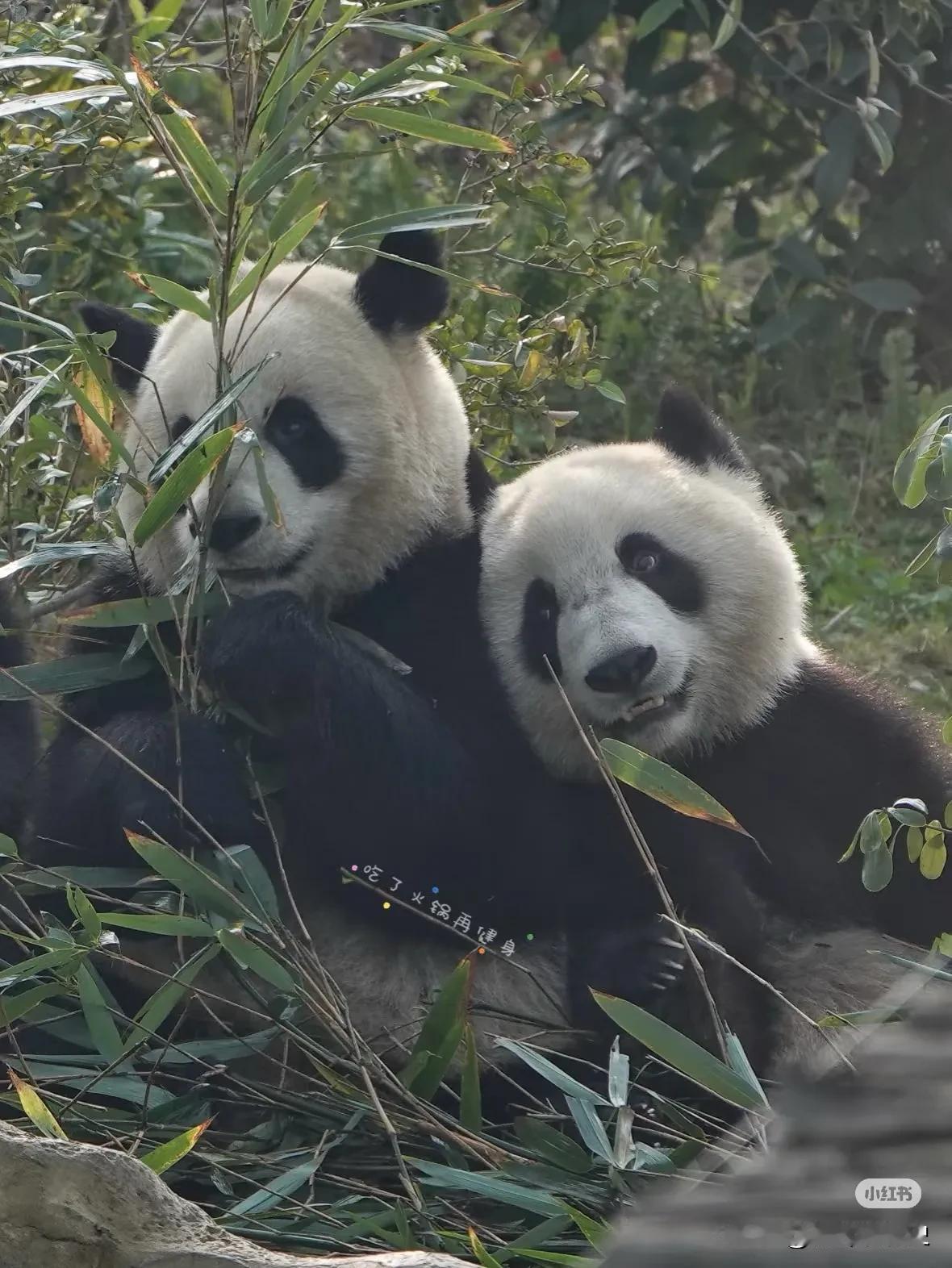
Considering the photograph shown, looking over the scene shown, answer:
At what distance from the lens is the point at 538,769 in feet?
11.0

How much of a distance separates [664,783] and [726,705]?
2.10 ft

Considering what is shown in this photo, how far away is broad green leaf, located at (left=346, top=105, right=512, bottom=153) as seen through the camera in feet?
9.91

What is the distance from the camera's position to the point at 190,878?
2.77m

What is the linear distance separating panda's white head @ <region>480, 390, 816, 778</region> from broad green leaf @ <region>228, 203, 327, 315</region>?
0.75m

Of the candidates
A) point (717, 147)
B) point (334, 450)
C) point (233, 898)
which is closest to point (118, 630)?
point (334, 450)

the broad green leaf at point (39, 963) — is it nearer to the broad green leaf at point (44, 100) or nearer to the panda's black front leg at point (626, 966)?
the panda's black front leg at point (626, 966)

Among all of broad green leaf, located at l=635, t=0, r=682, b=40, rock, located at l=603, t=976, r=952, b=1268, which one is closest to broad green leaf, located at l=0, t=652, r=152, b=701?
rock, located at l=603, t=976, r=952, b=1268

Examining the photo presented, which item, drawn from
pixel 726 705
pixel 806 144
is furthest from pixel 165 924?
pixel 806 144

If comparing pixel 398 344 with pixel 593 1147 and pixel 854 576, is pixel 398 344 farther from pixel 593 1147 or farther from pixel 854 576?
pixel 854 576

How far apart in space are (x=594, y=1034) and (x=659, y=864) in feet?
1.10

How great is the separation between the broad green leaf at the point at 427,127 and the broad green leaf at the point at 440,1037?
56.6 inches

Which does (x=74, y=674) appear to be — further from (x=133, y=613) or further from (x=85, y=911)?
(x=85, y=911)

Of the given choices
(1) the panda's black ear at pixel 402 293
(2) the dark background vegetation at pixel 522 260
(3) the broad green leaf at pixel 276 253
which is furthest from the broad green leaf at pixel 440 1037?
(1) the panda's black ear at pixel 402 293

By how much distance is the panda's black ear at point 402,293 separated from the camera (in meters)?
3.50
